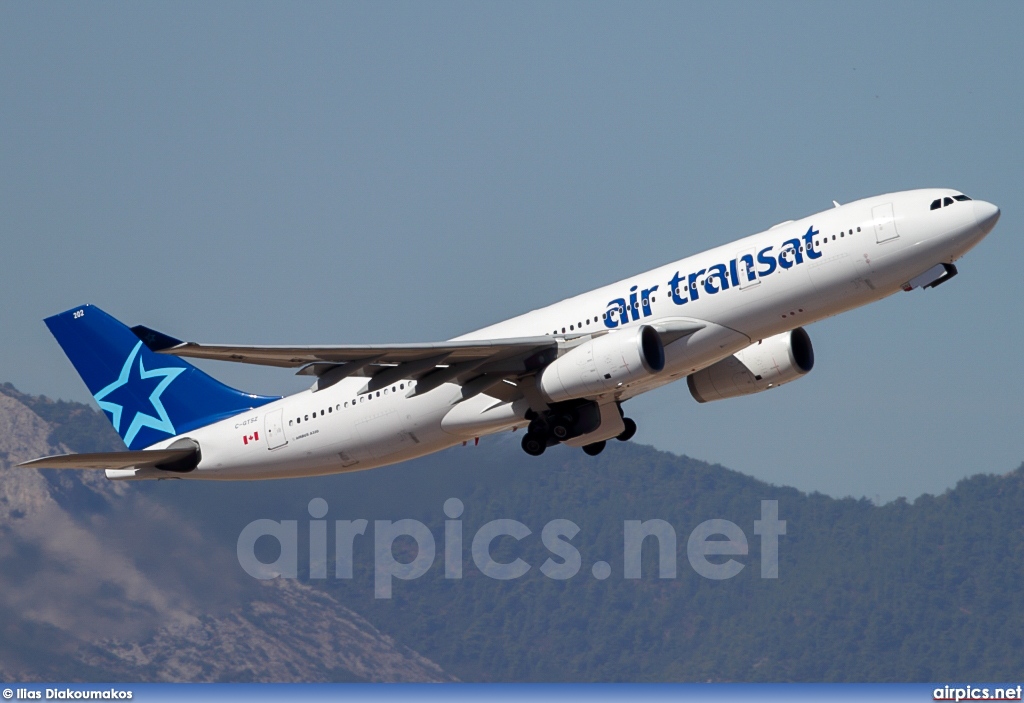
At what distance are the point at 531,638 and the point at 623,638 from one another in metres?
7.47

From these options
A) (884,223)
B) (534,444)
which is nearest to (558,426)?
(534,444)

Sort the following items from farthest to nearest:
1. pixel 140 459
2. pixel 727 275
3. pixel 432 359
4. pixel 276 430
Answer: pixel 140 459, pixel 276 430, pixel 432 359, pixel 727 275

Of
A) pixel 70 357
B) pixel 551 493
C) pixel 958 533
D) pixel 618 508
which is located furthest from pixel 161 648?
pixel 958 533

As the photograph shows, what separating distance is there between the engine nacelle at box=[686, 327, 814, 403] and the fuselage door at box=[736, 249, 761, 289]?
4.18 meters

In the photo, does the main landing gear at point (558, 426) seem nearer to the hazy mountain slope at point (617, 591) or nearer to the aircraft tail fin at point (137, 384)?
the aircraft tail fin at point (137, 384)

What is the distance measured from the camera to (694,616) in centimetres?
11412

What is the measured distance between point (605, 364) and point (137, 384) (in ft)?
51.3

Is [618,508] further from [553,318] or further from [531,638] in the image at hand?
[553,318]

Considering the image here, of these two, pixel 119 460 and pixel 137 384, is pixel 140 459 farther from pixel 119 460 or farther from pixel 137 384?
pixel 137 384

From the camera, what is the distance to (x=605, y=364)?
1283 inches

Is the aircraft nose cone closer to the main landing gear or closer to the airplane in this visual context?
the airplane

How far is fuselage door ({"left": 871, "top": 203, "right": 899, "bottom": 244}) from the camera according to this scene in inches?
1253

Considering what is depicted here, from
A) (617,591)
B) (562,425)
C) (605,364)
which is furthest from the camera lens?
(617,591)

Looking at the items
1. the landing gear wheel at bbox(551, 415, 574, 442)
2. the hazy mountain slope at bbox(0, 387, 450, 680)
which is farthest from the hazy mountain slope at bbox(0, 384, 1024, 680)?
the landing gear wheel at bbox(551, 415, 574, 442)
